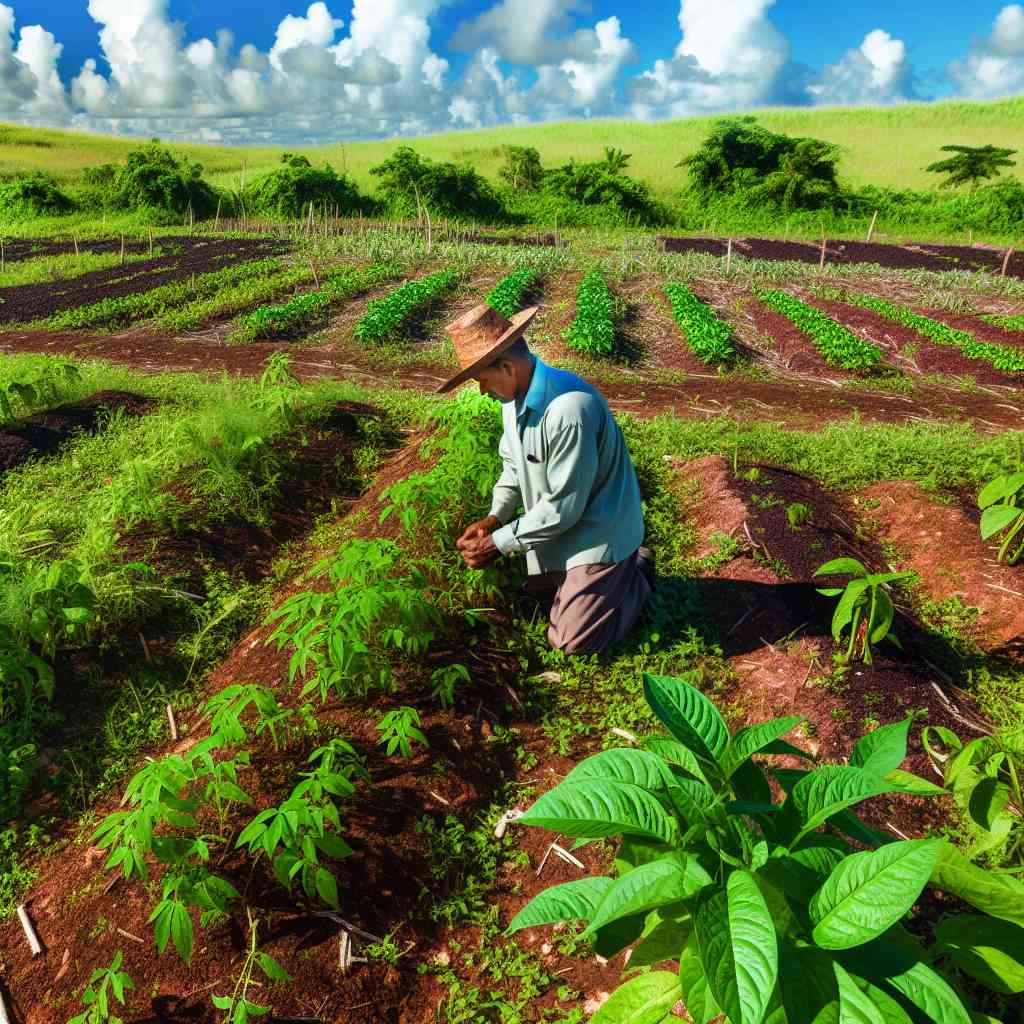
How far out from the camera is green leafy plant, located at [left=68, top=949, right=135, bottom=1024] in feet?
6.12

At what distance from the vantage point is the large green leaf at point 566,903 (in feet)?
4.56

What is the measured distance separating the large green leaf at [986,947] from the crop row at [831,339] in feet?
30.2

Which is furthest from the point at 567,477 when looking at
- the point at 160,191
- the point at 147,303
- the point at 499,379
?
the point at 160,191

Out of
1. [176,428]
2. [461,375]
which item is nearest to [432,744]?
[461,375]

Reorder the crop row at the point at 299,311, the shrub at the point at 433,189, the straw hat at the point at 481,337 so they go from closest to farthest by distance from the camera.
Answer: the straw hat at the point at 481,337 < the crop row at the point at 299,311 < the shrub at the point at 433,189

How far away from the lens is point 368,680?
118 inches

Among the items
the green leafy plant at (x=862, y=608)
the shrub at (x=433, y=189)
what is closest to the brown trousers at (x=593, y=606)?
the green leafy plant at (x=862, y=608)

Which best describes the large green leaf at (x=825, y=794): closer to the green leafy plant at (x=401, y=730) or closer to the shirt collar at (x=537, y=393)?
the green leafy plant at (x=401, y=730)

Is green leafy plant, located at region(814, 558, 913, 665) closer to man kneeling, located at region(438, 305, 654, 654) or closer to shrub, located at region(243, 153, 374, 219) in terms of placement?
man kneeling, located at region(438, 305, 654, 654)

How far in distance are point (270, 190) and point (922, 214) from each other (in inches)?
1053

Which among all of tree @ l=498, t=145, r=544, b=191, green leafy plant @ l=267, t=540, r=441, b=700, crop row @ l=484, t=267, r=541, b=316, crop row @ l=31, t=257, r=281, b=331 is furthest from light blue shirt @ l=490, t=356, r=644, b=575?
tree @ l=498, t=145, r=544, b=191

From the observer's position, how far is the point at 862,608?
313 cm

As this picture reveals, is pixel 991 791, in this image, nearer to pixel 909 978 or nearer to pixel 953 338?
pixel 909 978

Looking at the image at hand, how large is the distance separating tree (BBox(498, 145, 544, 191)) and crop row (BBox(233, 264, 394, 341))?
2041cm
